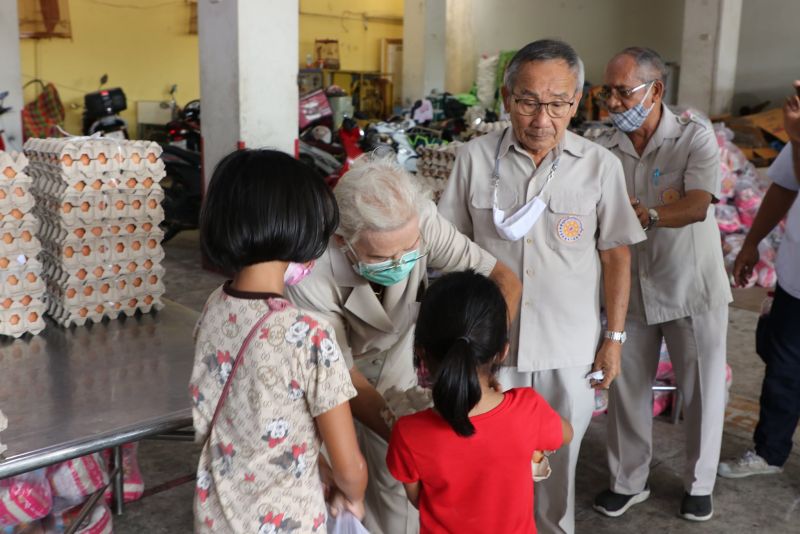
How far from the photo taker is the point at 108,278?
8.63 feet

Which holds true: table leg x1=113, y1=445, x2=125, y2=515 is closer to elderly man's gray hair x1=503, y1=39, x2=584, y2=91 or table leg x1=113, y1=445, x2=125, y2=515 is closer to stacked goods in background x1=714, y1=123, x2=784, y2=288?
elderly man's gray hair x1=503, y1=39, x2=584, y2=91

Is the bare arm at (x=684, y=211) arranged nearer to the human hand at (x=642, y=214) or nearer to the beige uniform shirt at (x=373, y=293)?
the human hand at (x=642, y=214)

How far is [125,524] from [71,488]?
0.44 m

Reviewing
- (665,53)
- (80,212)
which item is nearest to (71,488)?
(80,212)

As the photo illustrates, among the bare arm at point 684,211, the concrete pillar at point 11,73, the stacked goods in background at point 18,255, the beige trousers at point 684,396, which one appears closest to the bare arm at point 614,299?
the bare arm at point 684,211

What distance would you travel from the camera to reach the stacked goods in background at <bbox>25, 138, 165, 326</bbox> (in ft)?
8.23

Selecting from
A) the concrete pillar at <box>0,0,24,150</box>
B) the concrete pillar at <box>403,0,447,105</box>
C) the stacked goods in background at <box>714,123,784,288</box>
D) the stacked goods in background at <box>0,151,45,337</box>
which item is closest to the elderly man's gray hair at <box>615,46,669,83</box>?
the stacked goods in background at <box>0,151,45,337</box>

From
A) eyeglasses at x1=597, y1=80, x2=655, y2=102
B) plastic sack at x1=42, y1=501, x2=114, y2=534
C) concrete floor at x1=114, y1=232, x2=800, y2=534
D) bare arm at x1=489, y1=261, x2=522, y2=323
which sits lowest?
concrete floor at x1=114, y1=232, x2=800, y2=534

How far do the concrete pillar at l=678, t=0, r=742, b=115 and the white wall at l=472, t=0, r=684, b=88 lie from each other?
9.96ft

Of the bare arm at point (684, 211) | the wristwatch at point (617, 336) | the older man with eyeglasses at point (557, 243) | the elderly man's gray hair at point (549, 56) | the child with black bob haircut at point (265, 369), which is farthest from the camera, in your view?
the bare arm at point (684, 211)

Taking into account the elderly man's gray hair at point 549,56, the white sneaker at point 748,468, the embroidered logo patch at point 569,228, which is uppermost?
the elderly man's gray hair at point 549,56

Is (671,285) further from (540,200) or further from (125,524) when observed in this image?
(125,524)

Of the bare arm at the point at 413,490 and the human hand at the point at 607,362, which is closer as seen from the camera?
the bare arm at the point at 413,490

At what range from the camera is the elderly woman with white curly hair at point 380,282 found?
1.61 m
